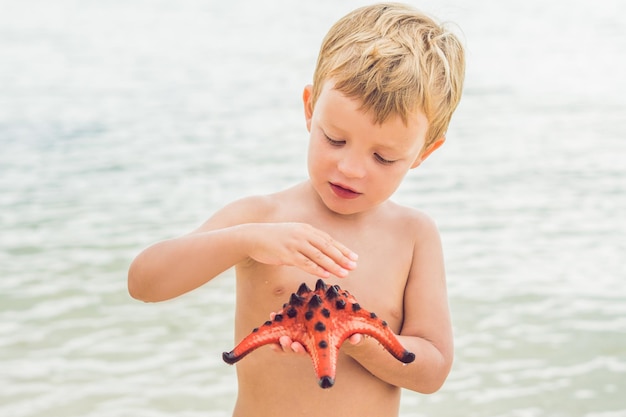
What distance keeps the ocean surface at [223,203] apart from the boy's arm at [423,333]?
1.91 ft

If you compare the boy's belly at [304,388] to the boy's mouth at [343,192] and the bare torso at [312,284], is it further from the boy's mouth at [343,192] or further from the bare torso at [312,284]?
the boy's mouth at [343,192]

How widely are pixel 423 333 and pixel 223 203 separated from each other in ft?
12.8

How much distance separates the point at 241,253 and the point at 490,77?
9.99m

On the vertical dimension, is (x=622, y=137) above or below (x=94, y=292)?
above

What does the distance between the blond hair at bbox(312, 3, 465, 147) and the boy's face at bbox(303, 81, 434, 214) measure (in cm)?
3

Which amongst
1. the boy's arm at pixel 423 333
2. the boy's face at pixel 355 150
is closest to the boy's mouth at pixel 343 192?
the boy's face at pixel 355 150

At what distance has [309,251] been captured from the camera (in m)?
1.84

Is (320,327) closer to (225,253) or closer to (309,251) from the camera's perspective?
(309,251)

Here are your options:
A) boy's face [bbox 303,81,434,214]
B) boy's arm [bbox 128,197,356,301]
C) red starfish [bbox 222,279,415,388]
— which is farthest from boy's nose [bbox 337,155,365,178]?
red starfish [bbox 222,279,415,388]

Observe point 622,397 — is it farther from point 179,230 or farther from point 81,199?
point 81,199

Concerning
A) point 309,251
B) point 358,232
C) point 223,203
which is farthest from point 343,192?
point 223,203

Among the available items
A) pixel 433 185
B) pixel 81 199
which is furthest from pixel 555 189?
pixel 81 199

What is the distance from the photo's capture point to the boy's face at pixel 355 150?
2062mm

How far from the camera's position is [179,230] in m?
5.59
